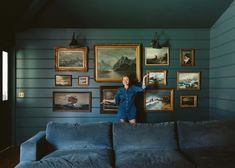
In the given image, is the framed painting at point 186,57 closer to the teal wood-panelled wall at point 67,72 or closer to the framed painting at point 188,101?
the teal wood-panelled wall at point 67,72

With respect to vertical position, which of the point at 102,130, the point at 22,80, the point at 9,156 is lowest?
the point at 9,156

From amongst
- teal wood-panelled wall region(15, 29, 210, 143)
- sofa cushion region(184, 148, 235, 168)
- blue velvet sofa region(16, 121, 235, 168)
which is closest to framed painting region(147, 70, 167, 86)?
teal wood-panelled wall region(15, 29, 210, 143)

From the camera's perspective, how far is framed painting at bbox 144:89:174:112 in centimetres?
529

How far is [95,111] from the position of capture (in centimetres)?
531

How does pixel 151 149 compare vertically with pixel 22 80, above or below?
below

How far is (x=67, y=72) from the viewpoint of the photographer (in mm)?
5289

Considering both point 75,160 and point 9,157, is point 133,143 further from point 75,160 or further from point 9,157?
point 9,157

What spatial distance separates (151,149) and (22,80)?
3.30m

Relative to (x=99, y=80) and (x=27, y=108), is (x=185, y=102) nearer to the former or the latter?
(x=99, y=80)

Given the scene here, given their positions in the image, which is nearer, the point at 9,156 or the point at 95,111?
the point at 9,156

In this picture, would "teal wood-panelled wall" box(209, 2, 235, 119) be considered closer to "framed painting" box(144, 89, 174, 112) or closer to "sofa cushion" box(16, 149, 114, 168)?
"framed painting" box(144, 89, 174, 112)

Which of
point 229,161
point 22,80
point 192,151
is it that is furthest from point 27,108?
point 229,161

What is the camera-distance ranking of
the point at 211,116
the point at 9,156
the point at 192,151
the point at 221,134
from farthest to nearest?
the point at 211,116, the point at 9,156, the point at 221,134, the point at 192,151

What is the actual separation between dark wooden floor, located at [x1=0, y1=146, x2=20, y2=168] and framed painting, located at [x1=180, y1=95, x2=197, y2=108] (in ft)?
11.0
